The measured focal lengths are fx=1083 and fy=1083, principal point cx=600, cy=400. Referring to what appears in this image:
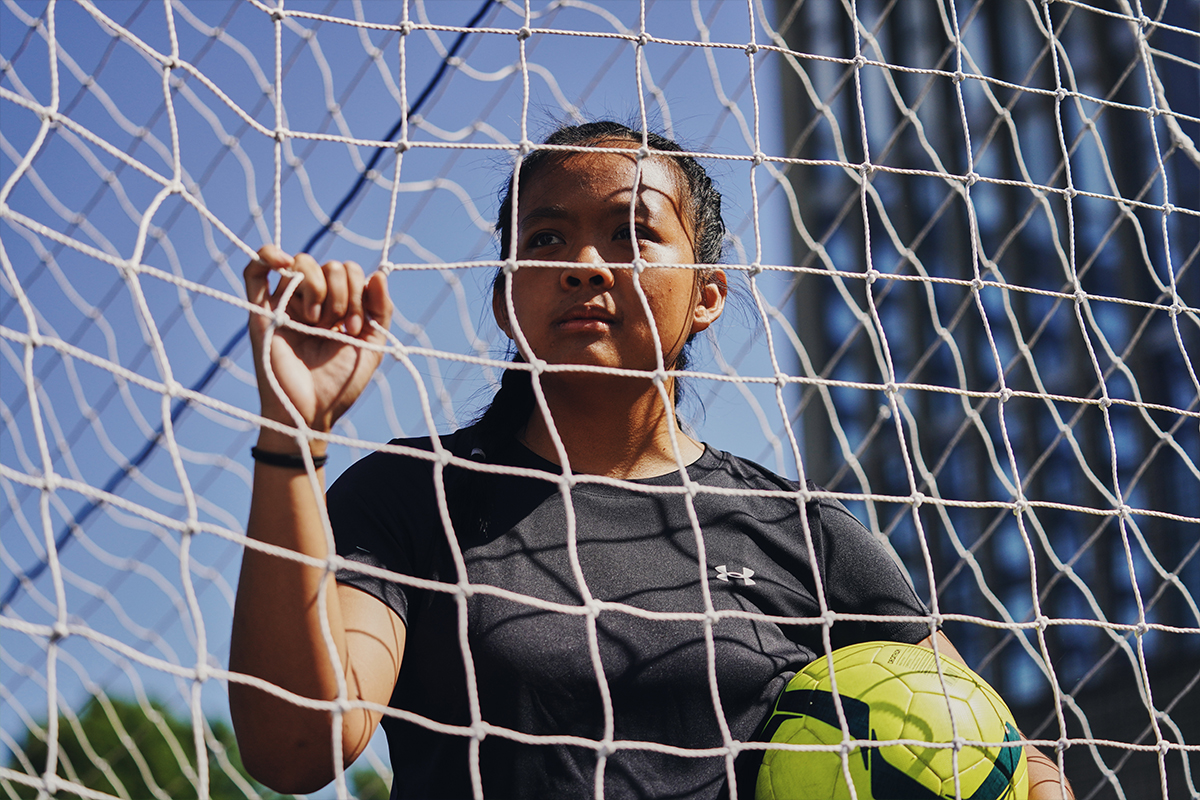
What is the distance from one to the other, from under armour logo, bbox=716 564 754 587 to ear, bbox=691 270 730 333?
0.46m

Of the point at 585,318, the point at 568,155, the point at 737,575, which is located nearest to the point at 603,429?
the point at 585,318

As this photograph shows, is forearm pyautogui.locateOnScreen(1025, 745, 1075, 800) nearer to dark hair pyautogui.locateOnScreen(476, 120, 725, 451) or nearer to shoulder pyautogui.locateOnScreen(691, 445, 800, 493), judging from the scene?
shoulder pyautogui.locateOnScreen(691, 445, 800, 493)

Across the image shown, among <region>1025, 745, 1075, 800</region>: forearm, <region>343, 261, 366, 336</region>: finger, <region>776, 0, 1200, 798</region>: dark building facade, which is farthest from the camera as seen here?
<region>776, 0, 1200, 798</region>: dark building facade

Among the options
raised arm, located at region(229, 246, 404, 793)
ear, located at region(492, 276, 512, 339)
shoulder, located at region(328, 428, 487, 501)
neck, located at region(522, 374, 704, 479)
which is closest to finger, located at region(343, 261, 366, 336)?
raised arm, located at region(229, 246, 404, 793)

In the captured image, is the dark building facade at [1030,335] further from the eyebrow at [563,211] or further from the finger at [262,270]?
the finger at [262,270]

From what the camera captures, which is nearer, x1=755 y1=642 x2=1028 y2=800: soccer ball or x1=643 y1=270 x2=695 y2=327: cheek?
x1=755 y1=642 x2=1028 y2=800: soccer ball

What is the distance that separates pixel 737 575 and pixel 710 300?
55 centimetres

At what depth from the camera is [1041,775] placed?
1593 mm

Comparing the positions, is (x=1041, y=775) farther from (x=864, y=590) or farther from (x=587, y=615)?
(x=587, y=615)

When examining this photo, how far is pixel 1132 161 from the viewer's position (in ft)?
43.5

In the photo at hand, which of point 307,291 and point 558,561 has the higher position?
point 307,291

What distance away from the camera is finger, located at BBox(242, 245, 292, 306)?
1.25 m

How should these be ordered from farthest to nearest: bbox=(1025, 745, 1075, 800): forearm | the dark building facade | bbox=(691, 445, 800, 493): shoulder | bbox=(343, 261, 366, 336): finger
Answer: the dark building facade → bbox=(691, 445, 800, 493): shoulder → bbox=(1025, 745, 1075, 800): forearm → bbox=(343, 261, 366, 336): finger

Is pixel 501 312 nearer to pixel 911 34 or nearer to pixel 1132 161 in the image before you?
pixel 1132 161
